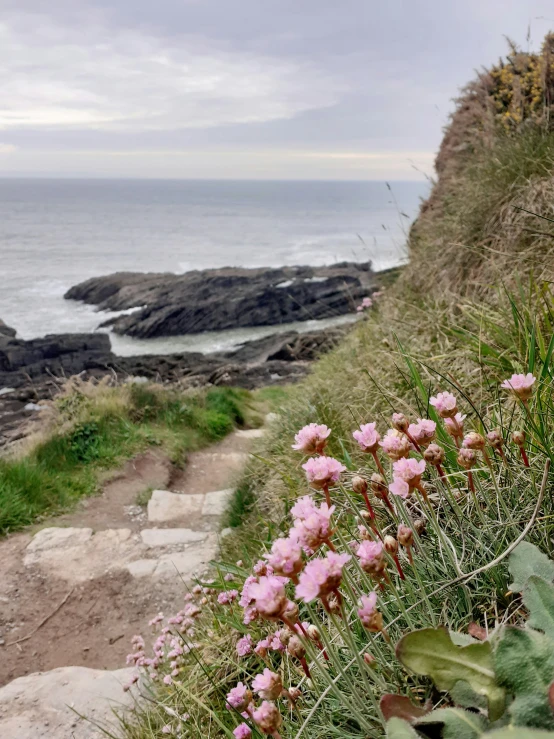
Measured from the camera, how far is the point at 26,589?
15.7 ft

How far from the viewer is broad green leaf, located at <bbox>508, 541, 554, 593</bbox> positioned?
48.4 inches

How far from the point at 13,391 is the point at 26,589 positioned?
1519cm

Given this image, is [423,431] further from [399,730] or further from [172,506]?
[172,506]

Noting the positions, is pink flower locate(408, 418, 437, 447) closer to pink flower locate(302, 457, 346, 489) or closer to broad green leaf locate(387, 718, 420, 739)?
pink flower locate(302, 457, 346, 489)

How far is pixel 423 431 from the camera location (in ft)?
4.55

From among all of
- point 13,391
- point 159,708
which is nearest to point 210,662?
point 159,708

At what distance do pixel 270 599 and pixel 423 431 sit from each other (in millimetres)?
618

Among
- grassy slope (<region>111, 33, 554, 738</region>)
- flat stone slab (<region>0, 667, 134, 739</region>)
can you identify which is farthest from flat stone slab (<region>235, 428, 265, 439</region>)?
flat stone slab (<region>0, 667, 134, 739</region>)

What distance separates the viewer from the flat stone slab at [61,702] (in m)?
2.99

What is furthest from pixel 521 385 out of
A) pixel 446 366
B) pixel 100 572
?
pixel 100 572

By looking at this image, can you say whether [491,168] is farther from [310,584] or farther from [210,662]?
[310,584]

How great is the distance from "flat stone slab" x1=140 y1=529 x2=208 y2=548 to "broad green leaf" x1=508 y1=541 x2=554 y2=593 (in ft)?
14.8

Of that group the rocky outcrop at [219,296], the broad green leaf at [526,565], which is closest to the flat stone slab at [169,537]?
the broad green leaf at [526,565]

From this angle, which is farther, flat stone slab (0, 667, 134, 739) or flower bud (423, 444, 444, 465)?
flat stone slab (0, 667, 134, 739)
